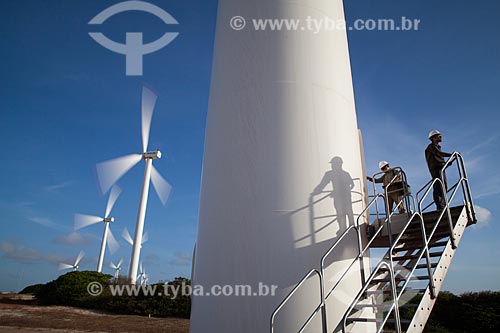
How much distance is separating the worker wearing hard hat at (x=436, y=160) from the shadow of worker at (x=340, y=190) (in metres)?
2.02

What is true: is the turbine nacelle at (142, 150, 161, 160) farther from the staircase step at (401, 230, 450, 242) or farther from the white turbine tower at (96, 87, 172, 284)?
the staircase step at (401, 230, 450, 242)

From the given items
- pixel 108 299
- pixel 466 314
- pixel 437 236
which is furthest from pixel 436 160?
pixel 108 299

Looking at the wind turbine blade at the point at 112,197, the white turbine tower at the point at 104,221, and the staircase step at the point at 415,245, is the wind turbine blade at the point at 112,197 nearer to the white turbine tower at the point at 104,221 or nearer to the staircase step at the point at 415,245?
the white turbine tower at the point at 104,221

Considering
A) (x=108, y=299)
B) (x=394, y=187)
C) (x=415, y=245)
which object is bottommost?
(x=108, y=299)

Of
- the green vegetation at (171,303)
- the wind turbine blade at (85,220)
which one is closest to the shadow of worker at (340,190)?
the green vegetation at (171,303)

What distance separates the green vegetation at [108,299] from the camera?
23.8 m

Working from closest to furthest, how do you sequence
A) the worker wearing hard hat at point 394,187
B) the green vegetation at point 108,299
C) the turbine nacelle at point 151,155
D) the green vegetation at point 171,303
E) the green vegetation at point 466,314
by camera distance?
1. the worker wearing hard hat at point 394,187
2. the green vegetation at point 466,314
3. the green vegetation at point 171,303
4. the green vegetation at point 108,299
5. the turbine nacelle at point 151,155

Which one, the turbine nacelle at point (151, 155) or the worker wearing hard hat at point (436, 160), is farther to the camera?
the turbine nacelle at point (151, 155)

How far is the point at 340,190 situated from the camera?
651cm

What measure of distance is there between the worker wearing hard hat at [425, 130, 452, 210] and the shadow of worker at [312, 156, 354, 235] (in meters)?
2.02

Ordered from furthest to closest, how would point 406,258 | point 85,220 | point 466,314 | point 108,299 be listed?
1. point 85,220
2. point 108,299
3. point 466,314
4. point 406,258

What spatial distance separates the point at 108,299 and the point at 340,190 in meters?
24.9

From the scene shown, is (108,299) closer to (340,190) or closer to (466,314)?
(466,314)

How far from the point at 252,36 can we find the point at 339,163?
3.21 meters
